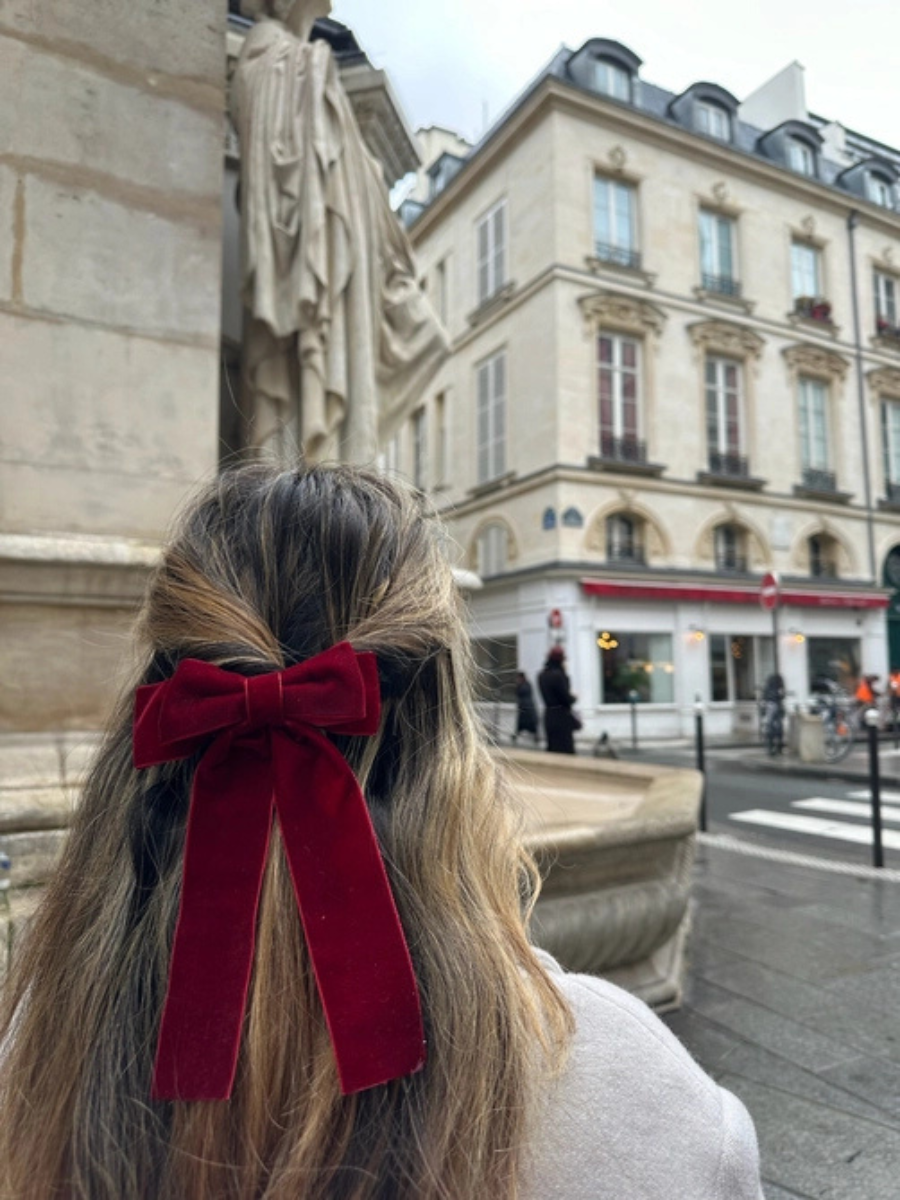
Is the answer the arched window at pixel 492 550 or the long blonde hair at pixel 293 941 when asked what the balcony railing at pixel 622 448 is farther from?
the long blonde hair at pixel 293 941

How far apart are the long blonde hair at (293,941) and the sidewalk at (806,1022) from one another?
179 centimetres

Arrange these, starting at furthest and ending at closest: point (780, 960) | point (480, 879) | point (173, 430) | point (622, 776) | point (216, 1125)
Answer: point (622, 776)
point (780, 960)
point (173, 430)
point (480, 879)
point (216, 1125)

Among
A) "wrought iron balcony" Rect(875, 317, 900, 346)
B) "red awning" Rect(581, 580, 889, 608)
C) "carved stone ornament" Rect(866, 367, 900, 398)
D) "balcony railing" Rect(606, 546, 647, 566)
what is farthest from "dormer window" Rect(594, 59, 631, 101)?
"red awning" Rect(581, 580, 889, 608)

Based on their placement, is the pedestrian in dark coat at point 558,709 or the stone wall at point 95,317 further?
the pedestrian in dark coat at point 558,709

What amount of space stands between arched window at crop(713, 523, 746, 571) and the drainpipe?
4.95 meters

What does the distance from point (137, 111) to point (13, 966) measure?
125 inches

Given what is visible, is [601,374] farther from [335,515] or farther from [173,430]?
[335,515]

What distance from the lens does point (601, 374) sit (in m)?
21.6

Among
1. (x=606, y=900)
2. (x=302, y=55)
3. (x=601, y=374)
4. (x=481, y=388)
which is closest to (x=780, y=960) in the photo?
(x=606, y=900)

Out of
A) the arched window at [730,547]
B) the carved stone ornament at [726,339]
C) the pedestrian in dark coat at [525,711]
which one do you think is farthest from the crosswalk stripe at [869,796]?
the carved stone ornament at [726,339]

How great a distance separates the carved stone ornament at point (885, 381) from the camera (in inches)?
1018

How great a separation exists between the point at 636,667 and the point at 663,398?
285 inches

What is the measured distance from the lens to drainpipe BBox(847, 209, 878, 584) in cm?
2494

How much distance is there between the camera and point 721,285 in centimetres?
2356
